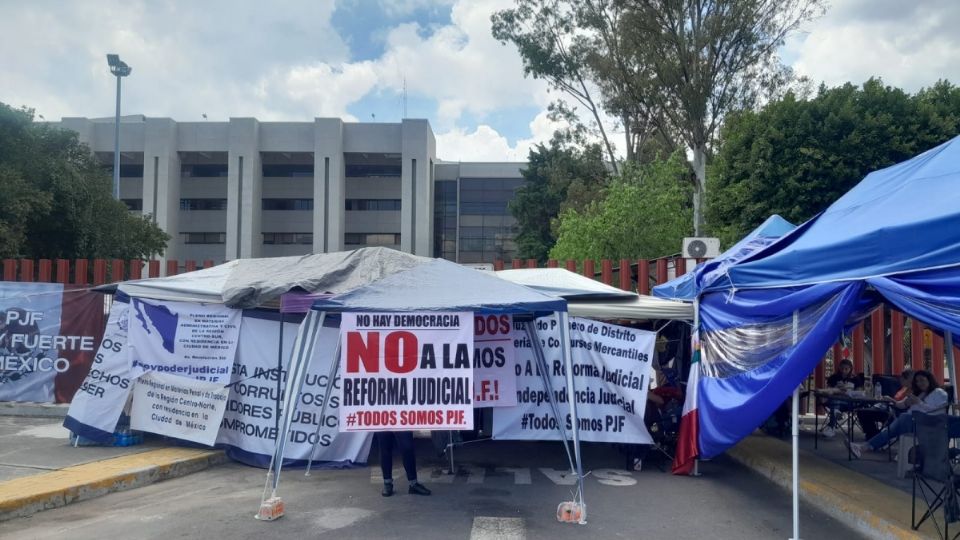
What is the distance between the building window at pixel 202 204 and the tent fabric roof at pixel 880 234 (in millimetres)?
49958

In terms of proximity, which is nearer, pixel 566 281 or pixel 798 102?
pixel 566 281

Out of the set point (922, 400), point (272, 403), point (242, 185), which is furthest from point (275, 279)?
point (242, 185)

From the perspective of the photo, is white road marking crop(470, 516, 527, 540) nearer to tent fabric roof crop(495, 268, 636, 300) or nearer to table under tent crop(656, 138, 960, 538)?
table under tent crop(656, 138, 960, 538)

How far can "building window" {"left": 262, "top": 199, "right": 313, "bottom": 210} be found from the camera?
52.7 m

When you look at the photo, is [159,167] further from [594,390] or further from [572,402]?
[572,402]

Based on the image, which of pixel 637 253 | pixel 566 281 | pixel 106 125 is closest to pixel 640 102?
pixel 637 253

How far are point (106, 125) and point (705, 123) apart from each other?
134 feet

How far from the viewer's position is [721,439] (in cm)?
818

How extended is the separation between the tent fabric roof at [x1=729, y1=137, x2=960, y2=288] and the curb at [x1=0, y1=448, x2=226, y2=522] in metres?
7.06

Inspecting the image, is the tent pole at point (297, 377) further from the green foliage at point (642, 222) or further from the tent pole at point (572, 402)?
the green foliage at point (642, 222)

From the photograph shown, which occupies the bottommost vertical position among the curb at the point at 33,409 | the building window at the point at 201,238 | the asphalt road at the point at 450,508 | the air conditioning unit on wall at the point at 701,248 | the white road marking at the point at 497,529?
the asphalt road at the point at 450,508

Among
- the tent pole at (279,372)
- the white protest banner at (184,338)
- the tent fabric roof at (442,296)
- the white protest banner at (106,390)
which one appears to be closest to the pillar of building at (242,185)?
the white protest banner at (106,390)

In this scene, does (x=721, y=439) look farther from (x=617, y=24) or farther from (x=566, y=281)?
(x=617, y=24)

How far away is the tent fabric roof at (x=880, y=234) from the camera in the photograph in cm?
559
